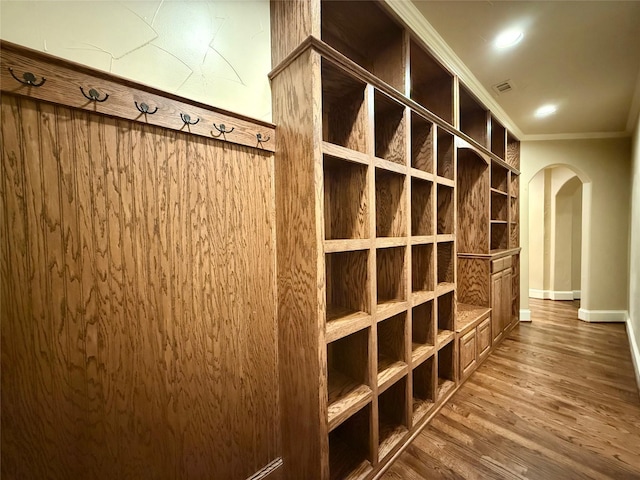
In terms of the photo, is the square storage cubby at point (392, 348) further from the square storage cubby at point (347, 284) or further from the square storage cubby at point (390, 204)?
the square storage cubby at point (390, 204)

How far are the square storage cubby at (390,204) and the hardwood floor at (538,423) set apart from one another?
136 cm

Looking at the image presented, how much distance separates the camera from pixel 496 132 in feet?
10.9

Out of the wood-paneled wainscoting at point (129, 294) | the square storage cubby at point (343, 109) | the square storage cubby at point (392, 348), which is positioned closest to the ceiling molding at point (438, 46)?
the square storage cubby at point (343, 109)

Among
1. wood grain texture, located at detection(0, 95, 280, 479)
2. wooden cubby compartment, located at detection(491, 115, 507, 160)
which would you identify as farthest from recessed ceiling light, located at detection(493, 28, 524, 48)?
wood grain texture, located at detection(0, 95, 280, 479)

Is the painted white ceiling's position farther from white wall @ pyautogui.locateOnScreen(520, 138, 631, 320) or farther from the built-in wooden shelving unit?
white wall @ pyautogui.locateOnScreen(520, 138, 631, 320)

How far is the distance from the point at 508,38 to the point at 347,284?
7.07 ft

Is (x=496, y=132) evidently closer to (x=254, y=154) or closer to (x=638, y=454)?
(x=638, y=454)

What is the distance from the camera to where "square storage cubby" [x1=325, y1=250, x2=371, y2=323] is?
1401 millimetres

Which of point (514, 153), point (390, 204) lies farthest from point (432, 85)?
point (514, 153)

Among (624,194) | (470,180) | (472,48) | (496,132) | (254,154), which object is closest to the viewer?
(254,154)

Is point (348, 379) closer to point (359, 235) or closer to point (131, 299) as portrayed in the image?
point (359, 235)

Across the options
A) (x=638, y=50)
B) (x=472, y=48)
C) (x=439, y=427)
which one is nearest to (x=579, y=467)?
(x=439, y=427)

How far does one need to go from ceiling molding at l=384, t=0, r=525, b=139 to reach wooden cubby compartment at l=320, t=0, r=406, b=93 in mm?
80

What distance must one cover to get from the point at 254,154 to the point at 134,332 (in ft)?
2.97
